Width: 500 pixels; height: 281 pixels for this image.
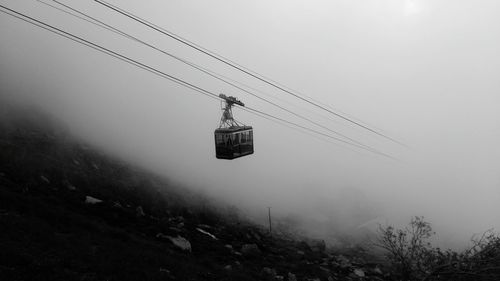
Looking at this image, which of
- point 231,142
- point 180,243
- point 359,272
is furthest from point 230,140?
point 359,272

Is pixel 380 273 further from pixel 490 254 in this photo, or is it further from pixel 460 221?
pixel 460 221

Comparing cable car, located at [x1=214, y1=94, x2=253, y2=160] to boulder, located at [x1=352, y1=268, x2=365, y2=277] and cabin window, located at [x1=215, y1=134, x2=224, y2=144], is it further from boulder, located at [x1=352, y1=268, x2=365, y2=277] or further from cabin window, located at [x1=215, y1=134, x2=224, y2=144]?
Answer: boulder, located at [x1=352, y1=268, x2=365, y2=277]

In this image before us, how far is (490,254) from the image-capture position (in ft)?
84.0

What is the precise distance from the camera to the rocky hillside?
1855cm

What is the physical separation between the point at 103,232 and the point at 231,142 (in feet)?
42.9

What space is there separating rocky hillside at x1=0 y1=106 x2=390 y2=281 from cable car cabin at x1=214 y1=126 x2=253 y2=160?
9553 millimetres

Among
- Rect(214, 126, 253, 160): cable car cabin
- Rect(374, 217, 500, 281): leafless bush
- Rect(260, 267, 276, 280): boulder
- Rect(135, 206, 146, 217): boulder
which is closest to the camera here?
Rect(374, 217, 500, 281): leafless bush

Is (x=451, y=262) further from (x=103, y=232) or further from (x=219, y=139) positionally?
(x=103, y=232)

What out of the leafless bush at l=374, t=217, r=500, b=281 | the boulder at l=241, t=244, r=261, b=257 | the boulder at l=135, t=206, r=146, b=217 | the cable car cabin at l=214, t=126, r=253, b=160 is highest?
the cable car cabin at l=214, t=126, r=253, b=160

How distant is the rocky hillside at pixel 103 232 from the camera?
60.8ft

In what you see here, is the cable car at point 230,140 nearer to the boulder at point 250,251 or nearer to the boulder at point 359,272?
the boulder at point 250,251

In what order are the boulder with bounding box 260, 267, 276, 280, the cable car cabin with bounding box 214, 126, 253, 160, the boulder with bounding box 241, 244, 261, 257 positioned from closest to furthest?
the boulder with bounding box 260, 267, 276, 280
the cable car cabin with bounding box 214, 126, 253, 160
the boulder with bounding box 241, 244, 261, 257

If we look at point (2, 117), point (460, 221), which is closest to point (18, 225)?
point (2, 117)

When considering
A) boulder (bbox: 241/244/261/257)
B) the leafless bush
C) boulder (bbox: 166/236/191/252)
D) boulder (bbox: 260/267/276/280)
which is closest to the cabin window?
boulder (bbox: 166/236/191/252)
